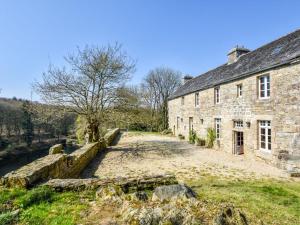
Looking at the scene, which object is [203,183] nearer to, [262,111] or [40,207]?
[40,207]

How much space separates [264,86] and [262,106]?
3.84 ft

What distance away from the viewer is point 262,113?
1187 cm

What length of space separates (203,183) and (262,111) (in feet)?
21.2

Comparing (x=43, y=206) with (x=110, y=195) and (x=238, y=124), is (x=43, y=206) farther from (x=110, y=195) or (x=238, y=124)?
(x=238, y=124)

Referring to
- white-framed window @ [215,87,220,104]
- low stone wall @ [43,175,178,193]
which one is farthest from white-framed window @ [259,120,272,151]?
low stone wall @ [43,175,178,193]

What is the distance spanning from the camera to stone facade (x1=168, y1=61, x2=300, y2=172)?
991cm

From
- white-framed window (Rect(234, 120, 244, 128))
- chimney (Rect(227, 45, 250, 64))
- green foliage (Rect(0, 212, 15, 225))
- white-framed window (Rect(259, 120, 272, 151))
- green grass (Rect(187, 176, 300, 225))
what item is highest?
chimney (Rect(227, 45, 250, 64))

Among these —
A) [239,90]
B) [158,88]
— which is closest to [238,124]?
[239,90]

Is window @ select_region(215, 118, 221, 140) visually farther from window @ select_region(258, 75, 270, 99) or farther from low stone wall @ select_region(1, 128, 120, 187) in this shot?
low stone wall @ select_region(1, 128, 120, 187)

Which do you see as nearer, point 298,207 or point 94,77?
point 298,207

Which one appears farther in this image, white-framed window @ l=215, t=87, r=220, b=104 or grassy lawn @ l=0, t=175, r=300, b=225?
white-framed window @ l=215, t=87, r=220, b=104

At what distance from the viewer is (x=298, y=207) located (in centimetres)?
532

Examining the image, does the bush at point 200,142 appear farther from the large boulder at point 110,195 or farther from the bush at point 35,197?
the bush at point 35,197

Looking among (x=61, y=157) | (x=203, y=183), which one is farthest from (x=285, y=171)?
(x=61, y=157)
